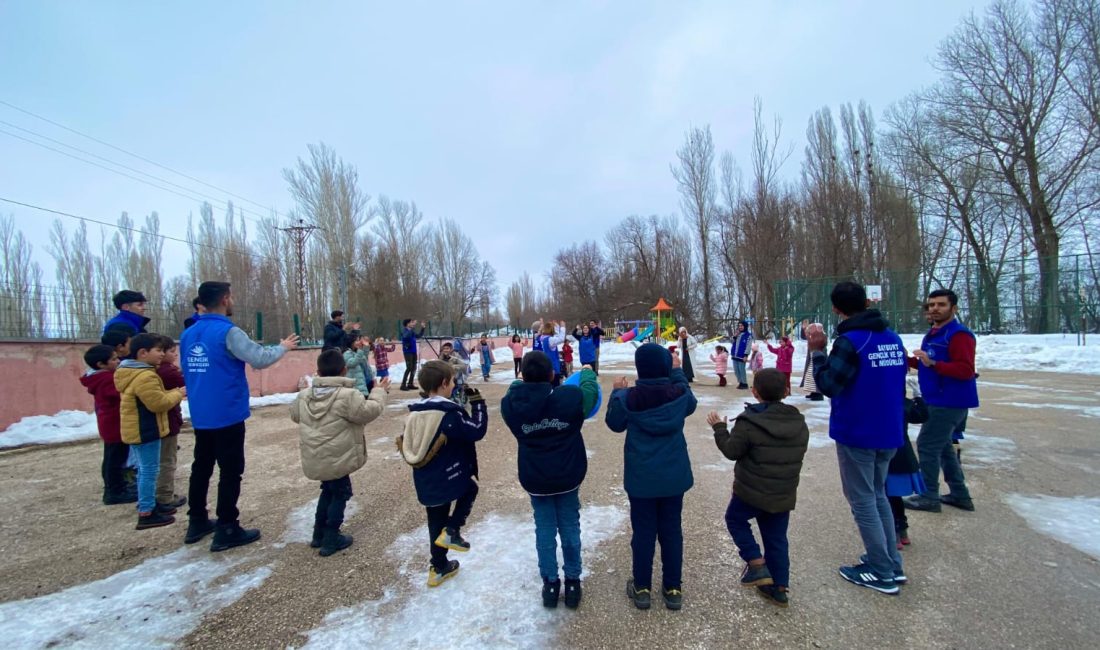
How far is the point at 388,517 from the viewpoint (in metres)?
4.31

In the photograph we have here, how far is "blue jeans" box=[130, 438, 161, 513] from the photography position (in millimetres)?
4270

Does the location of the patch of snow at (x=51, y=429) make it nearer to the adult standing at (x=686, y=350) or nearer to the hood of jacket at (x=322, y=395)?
the hood of jacket at (x=322, y=395)

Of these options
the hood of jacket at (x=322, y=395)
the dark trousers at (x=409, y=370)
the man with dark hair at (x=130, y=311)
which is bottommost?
the dark trousers at (x=409, y=370)

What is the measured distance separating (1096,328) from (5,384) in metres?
29.8

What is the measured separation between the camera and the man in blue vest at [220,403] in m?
3.69

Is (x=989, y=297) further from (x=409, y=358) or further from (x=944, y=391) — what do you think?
(x=409, y=358)

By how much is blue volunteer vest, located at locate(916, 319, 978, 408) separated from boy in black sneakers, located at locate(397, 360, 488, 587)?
3722 mm

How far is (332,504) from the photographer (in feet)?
12.1

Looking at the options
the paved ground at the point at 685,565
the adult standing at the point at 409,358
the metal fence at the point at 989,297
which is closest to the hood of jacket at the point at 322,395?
the paved ground at the point at 685,565

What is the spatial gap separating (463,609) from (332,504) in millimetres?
1441

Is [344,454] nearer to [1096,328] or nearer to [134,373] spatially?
[134,373]

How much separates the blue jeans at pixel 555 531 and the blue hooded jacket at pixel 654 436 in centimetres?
39

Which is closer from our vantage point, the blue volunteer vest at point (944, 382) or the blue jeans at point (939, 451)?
the blue volunteer vest at point (944, 382)

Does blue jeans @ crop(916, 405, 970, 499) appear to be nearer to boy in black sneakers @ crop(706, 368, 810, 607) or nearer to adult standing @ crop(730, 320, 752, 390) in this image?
boy in black sneakers @ crop(706, 368, 810, 607)
